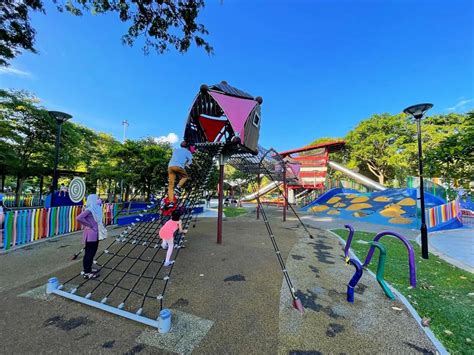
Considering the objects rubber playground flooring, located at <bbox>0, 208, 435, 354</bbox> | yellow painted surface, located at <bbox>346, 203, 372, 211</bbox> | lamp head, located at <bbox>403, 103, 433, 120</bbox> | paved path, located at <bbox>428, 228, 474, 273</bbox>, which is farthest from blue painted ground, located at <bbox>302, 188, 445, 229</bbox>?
rubber playground flooring, located at <bbox>0, 208, 435, 354</bbox>

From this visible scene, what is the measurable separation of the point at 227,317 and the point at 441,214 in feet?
42.5

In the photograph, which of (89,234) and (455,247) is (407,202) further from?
(89,234)

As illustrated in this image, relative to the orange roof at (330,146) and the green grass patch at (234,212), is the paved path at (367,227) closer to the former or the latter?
the green grass patch at (234,212)

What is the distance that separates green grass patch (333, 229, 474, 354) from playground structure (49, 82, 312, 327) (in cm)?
191

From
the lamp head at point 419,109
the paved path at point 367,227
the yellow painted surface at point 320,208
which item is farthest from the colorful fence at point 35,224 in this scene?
the yellow painted surface at point 320,208

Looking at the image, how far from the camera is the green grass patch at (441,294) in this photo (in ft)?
8.65

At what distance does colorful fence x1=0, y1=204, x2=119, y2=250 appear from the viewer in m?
5.62

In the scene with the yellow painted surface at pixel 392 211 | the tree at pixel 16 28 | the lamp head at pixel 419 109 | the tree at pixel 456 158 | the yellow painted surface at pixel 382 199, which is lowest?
the yellow painted surface at pixel 392 211

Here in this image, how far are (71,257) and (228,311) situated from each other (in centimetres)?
460

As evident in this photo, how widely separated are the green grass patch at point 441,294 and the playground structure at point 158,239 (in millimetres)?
1913

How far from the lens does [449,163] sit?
10.7ft

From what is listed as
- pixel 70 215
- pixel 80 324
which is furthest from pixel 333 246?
pixel 70 215

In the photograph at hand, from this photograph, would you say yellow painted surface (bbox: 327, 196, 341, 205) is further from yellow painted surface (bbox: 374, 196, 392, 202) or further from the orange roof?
the orange roof

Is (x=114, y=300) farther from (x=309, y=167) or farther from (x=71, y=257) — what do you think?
(x=309, y=167)
